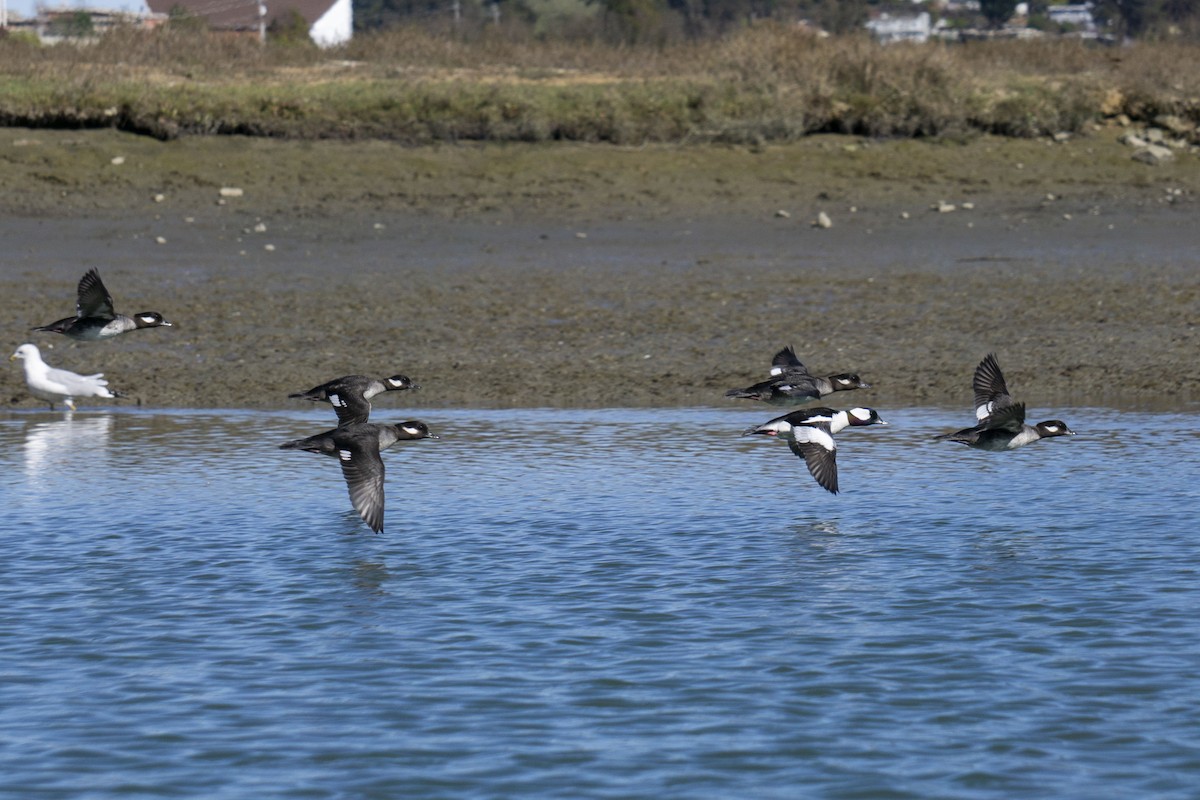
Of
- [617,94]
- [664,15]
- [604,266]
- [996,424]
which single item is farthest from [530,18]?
[996,424]

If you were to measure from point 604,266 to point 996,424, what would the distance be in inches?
394

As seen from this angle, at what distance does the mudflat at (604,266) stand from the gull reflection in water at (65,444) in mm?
1033

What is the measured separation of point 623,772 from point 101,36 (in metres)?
31.9

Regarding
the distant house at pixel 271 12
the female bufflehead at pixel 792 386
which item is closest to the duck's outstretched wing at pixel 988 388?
the female bufflehead at pixel 792 386

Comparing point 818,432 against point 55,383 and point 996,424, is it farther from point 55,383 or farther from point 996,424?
point 55,383

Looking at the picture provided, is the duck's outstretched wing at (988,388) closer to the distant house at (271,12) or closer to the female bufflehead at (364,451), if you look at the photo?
the female bufflehead at (364,451)

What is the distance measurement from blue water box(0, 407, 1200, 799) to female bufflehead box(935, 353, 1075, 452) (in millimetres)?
426

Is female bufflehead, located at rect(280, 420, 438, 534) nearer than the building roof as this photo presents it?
Yes

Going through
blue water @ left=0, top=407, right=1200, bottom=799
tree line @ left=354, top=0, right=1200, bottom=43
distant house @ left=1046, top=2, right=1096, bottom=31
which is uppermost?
distant house @ left=1046, top=2, right=1096, bottom=31

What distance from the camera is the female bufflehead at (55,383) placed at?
670 inches

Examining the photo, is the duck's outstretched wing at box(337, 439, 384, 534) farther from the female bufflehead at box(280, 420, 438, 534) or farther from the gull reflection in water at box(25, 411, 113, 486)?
the gull reflection in water at box(25, 411, 113, 486)

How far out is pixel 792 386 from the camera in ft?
47.9

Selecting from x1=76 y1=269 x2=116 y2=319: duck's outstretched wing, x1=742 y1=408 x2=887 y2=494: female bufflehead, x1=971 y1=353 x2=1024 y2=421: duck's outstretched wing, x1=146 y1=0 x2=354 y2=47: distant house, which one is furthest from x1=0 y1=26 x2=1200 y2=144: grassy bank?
x1=146 y1=0 x2=354 y2=47: distant house

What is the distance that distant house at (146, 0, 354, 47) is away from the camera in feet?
246
